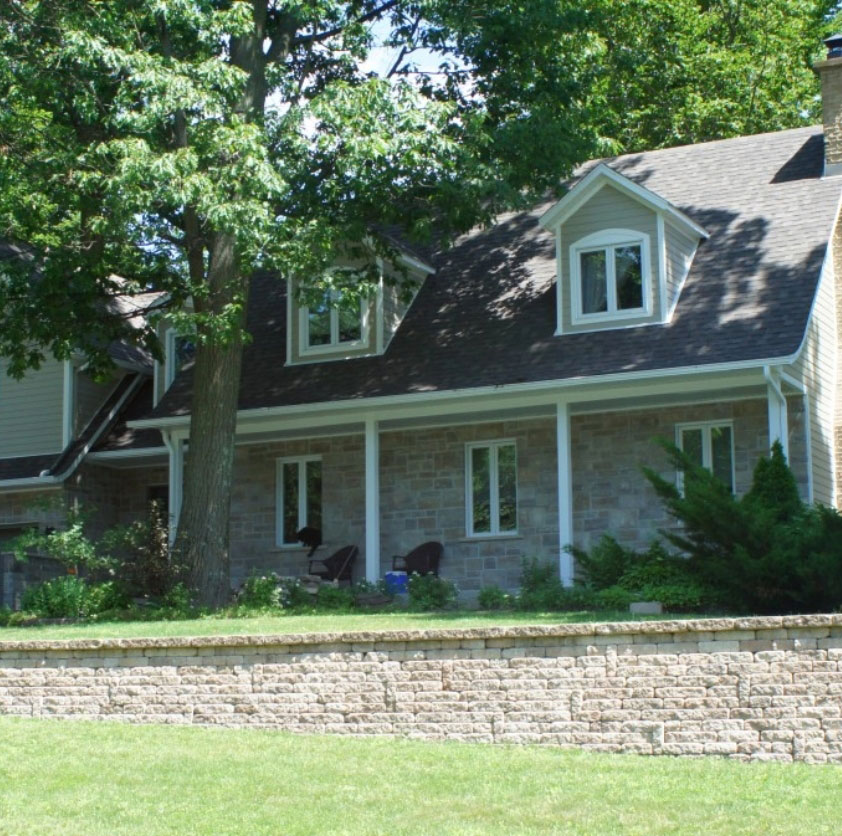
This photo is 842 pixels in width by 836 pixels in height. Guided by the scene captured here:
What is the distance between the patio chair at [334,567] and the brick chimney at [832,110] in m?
9.58

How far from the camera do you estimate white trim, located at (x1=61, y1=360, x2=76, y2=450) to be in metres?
25.9

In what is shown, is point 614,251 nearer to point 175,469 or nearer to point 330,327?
point 330,327

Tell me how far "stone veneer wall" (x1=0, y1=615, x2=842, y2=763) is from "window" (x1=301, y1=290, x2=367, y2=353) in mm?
10511

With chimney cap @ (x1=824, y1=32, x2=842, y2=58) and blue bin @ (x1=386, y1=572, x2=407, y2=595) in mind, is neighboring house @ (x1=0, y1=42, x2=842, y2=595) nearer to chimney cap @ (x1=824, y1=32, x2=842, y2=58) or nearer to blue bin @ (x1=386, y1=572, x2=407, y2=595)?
chimney cap @ (x1=824, y1=32, x2=842, y2=58)

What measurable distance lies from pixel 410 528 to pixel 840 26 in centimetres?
2098

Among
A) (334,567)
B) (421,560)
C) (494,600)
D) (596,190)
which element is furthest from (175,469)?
(596,190)

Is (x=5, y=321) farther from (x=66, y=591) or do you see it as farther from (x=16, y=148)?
(x=66, y=591)

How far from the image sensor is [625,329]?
20906mm

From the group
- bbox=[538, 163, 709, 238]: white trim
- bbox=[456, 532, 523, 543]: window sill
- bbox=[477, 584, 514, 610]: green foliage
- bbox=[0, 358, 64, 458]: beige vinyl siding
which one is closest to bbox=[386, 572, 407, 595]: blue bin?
bbox=[456, 532, 523, 543]: window sill

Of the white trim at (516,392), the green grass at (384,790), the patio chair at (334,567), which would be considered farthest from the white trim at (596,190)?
the green grass at (384,790)

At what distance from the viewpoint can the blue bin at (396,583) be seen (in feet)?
66.7

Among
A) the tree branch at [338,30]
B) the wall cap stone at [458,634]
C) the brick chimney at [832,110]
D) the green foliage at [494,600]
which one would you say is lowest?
the wall cap stone at [458,634]

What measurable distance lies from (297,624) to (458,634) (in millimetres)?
4363

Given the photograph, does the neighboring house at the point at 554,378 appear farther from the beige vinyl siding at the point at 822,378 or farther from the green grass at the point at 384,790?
the green grass at the point at 384,790
